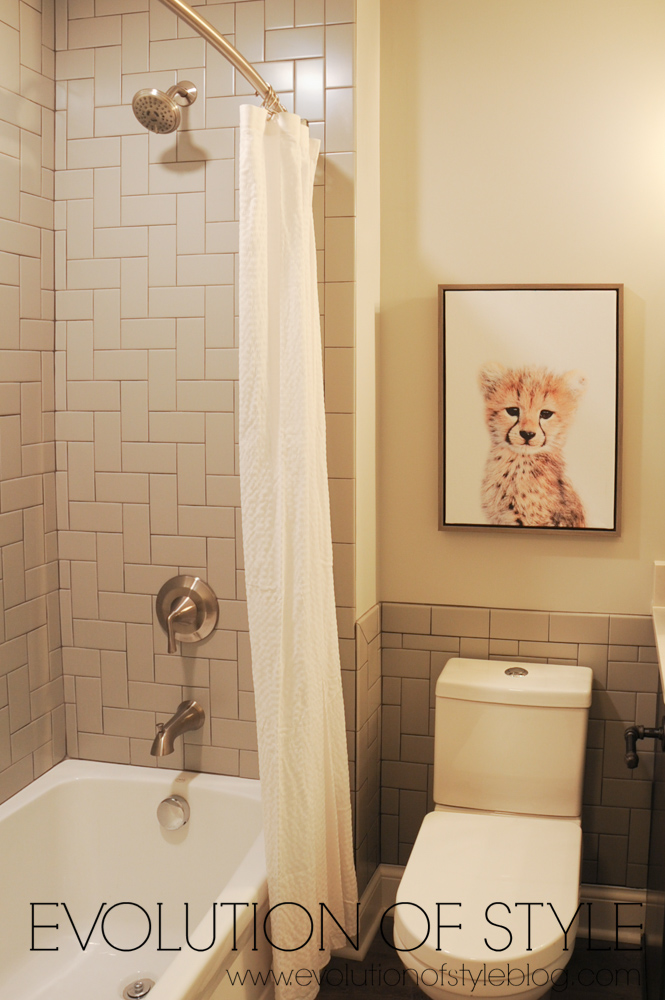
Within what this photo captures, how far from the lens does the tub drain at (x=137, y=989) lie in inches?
79.5

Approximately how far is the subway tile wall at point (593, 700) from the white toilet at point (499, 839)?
0.26 ft

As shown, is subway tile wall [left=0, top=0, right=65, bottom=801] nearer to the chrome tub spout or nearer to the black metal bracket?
the chrome tub spout

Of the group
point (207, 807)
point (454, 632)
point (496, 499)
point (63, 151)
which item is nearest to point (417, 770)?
point (454, 632)

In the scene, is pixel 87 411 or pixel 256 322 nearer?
pixel 256 322

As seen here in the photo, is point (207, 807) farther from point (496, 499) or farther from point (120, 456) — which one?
point (496, 499)

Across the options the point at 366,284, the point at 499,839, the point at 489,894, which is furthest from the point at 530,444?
the point at 489,894

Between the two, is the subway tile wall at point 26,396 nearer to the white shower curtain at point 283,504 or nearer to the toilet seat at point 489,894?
the white shower curtain at point 283,504

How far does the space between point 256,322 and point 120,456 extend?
740mm

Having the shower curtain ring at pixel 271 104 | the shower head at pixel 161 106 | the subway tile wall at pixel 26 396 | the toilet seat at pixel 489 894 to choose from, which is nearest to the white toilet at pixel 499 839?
the toilet seat at pixel 489 894

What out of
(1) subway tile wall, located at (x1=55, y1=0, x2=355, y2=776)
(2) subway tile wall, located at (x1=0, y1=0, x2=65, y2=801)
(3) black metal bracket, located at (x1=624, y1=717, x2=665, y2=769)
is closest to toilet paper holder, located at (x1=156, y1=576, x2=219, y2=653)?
(1) subway tile wall, located at (x1=55, y1=0, x2=355, y2=776)

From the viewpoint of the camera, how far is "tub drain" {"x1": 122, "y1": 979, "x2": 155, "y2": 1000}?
202cm

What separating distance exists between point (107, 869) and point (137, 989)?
0.32 meters

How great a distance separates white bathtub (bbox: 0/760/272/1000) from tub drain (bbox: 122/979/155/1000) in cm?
2

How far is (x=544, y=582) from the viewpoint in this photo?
2.34 meters
